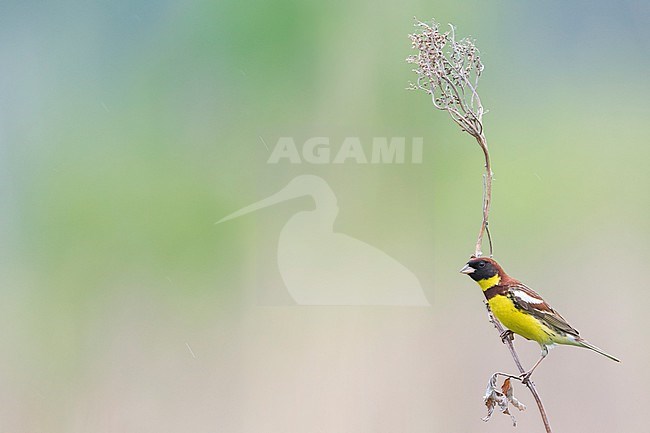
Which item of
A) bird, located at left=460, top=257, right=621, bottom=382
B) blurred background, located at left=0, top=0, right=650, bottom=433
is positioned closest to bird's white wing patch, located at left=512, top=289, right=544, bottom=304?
bird, located at left=460, top=257, right=621, bottom=382

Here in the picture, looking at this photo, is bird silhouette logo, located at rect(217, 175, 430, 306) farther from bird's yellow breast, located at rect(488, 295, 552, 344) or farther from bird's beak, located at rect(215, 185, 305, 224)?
bird's yellow breast, located at rect(488, 295, 552, 344)

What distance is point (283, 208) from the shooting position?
233cm

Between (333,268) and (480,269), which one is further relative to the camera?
(333,268)

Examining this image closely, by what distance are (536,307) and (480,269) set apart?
97mm

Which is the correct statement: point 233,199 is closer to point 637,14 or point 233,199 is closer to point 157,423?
point 157,423

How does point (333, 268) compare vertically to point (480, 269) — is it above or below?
below

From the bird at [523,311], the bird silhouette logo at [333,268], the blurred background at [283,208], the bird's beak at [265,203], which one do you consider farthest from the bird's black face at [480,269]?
the bird's beak at [265,203]

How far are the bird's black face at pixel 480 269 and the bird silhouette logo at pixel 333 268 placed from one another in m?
1.40

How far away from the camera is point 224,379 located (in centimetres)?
217

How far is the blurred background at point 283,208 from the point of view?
2092 millimetres

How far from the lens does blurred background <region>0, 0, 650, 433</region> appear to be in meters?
2.09

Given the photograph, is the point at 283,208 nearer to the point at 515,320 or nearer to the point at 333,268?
the point at 333,268

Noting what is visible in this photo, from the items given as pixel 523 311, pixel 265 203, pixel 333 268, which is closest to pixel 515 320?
pixel 523 311

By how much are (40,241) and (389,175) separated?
113 centimetres
